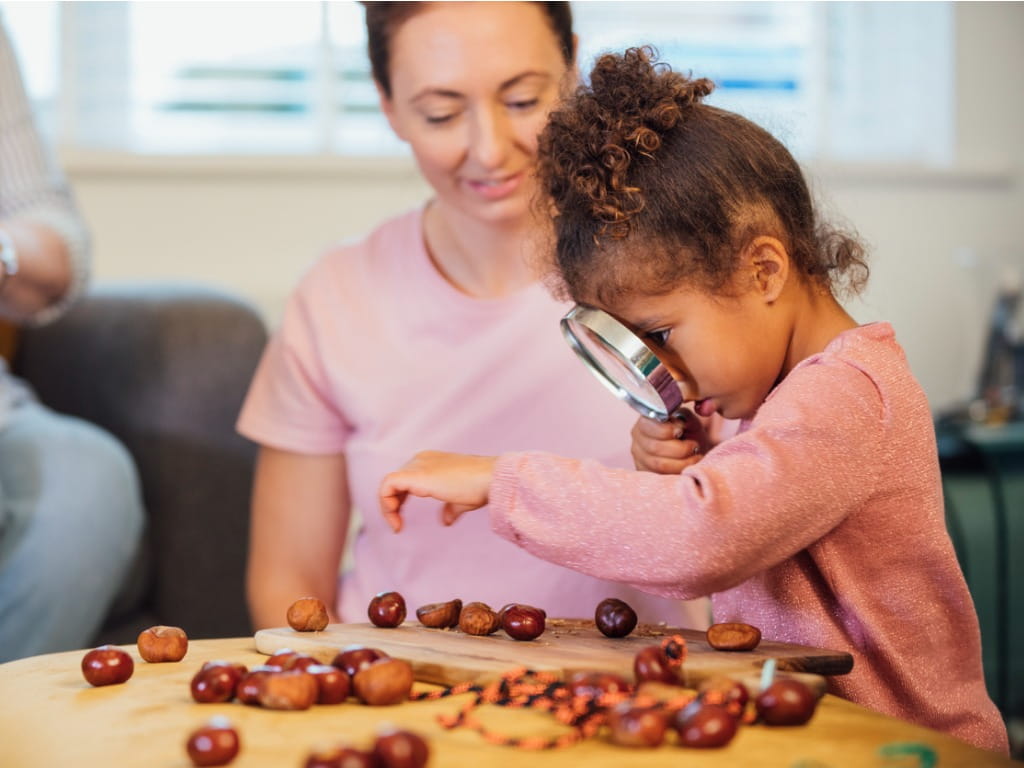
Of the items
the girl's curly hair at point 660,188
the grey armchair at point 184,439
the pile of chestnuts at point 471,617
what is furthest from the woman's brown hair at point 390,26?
the pile of chestnuts at point 471,617

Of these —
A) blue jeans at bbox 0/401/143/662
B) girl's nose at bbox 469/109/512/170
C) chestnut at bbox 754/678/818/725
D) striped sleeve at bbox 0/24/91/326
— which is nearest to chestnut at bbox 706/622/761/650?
chestnut at bbox 754/678/818/725

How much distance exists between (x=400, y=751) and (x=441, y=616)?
319 millimetres

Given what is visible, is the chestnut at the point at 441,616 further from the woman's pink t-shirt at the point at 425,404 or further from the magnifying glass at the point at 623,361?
the woman's pink t-shirt at the point at 425,404

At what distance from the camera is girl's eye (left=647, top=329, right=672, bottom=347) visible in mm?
951

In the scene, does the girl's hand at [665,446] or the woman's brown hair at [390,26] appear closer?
the girl's hand at [665,446]

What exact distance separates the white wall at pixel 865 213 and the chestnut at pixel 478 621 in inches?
67.4

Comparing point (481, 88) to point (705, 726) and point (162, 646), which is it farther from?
point (705, 726)

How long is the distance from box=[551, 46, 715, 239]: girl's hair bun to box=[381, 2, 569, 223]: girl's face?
27 cm

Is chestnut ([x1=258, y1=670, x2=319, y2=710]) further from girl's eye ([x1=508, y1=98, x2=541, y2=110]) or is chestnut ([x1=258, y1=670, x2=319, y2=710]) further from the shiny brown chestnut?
girl's eye ([x1=508, y1=98, x2=541, y2=110])

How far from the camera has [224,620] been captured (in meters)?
1.80

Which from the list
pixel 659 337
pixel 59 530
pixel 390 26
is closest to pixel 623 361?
pixel 659 337

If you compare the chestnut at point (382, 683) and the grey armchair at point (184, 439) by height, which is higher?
the chestnut at point (382, 683)

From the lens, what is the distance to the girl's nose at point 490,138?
129 cm

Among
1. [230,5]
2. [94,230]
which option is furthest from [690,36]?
[94,230]
